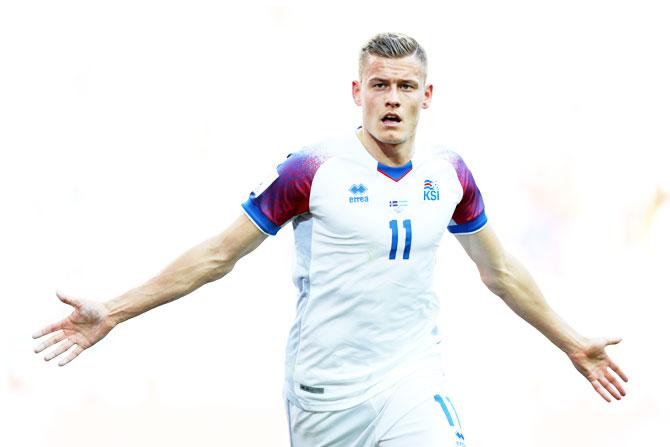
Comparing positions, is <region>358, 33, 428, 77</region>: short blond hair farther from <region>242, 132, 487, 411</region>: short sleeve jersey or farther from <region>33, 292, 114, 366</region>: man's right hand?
<region>33, 292, 114, 366</region>: man's right hand

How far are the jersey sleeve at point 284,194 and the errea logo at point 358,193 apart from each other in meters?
0.22

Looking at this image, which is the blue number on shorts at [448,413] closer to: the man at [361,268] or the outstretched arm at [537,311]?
the man at [361,268]

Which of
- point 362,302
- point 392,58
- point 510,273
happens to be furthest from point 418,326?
point 392,58

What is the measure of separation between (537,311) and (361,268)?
133cm

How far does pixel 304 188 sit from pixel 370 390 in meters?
1.09

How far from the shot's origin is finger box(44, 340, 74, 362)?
6.32m

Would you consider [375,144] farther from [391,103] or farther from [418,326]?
[418,326]

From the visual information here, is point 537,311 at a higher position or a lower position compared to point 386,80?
lower

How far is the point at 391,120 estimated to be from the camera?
635cm

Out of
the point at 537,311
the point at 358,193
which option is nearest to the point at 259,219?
the point at 358,193

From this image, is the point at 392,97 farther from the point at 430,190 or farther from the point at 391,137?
the point at 430,190

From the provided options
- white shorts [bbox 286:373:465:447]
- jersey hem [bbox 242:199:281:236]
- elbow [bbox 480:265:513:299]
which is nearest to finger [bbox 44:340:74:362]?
jersey hem [bbox 242:199:281:236]

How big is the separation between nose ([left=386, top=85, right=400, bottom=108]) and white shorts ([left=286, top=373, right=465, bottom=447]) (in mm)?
1393

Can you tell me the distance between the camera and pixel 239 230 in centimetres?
643
